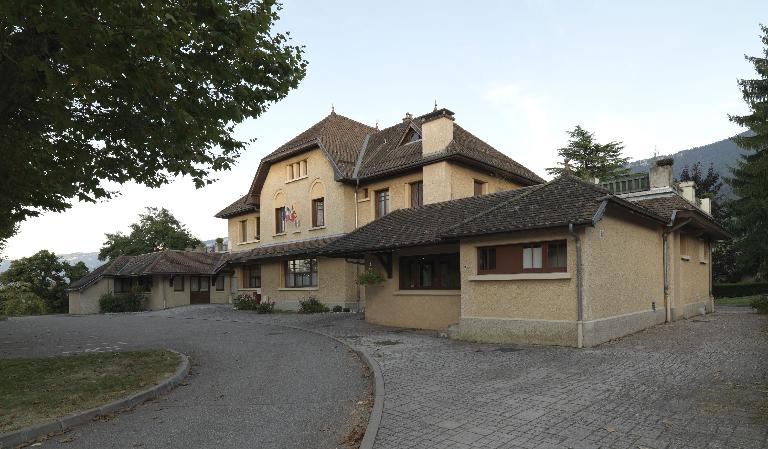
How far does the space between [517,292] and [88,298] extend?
38420 millimetres

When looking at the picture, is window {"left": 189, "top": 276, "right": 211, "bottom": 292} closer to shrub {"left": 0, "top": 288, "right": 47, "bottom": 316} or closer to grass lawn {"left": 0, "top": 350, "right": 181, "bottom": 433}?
Result: shrub {"left": 0, "top": 288, "right": 47, "bottom": 316}

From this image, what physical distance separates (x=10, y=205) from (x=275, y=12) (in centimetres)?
990

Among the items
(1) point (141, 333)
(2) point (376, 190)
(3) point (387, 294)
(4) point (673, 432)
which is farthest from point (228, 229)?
(4) point (673, 432)

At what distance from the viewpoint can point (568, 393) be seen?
7543mm

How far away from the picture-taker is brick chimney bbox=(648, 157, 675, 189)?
20344mm

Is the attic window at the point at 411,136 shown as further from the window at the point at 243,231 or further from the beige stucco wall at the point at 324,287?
Answer: the window at the point at 243,231

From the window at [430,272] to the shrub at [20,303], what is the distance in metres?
41.4

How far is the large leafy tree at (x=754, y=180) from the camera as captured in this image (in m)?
29.1

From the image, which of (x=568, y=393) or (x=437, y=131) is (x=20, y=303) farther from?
(x=568, y=393)

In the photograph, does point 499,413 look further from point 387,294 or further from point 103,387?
point 387,294

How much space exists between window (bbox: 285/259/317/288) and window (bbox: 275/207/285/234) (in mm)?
2571

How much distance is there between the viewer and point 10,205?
13383 mm

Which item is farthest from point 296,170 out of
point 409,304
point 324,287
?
point 409,304

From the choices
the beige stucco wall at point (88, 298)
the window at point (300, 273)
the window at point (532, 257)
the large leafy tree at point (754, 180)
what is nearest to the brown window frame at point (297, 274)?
the window at point (300, 273)
